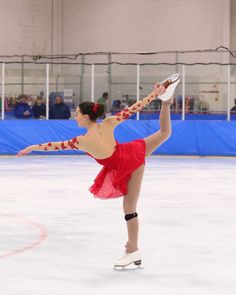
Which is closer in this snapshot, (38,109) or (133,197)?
(133,197)

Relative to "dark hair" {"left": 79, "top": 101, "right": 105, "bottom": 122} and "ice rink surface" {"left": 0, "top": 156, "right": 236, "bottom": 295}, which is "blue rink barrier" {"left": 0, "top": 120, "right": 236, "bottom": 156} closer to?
"ice rink surface" {"left": 0, "top": 156, "right": 236, "bottom": 295}

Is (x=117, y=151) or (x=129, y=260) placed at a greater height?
(x=117, y=151)

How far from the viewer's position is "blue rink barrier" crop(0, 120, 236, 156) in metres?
17.0

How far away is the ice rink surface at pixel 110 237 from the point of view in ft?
15.4

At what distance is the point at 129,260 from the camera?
200 inches

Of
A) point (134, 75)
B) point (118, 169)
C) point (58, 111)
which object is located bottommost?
point (118, 169)

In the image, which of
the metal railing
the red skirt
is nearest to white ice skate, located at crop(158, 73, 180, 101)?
the red skirt

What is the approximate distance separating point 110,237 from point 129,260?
139 centimetres

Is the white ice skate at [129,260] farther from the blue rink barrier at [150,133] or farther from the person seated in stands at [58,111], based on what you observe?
the person seated in stands at [58,111]

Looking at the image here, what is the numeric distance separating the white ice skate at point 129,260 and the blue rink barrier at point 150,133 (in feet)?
39.6

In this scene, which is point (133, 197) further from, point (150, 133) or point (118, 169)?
point (150, 133)

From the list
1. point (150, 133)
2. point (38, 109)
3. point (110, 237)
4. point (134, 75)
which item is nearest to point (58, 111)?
point (38, 109)

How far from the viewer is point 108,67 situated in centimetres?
2222

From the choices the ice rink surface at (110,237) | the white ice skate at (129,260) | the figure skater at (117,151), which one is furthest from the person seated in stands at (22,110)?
the white ice skate at (129,260)
